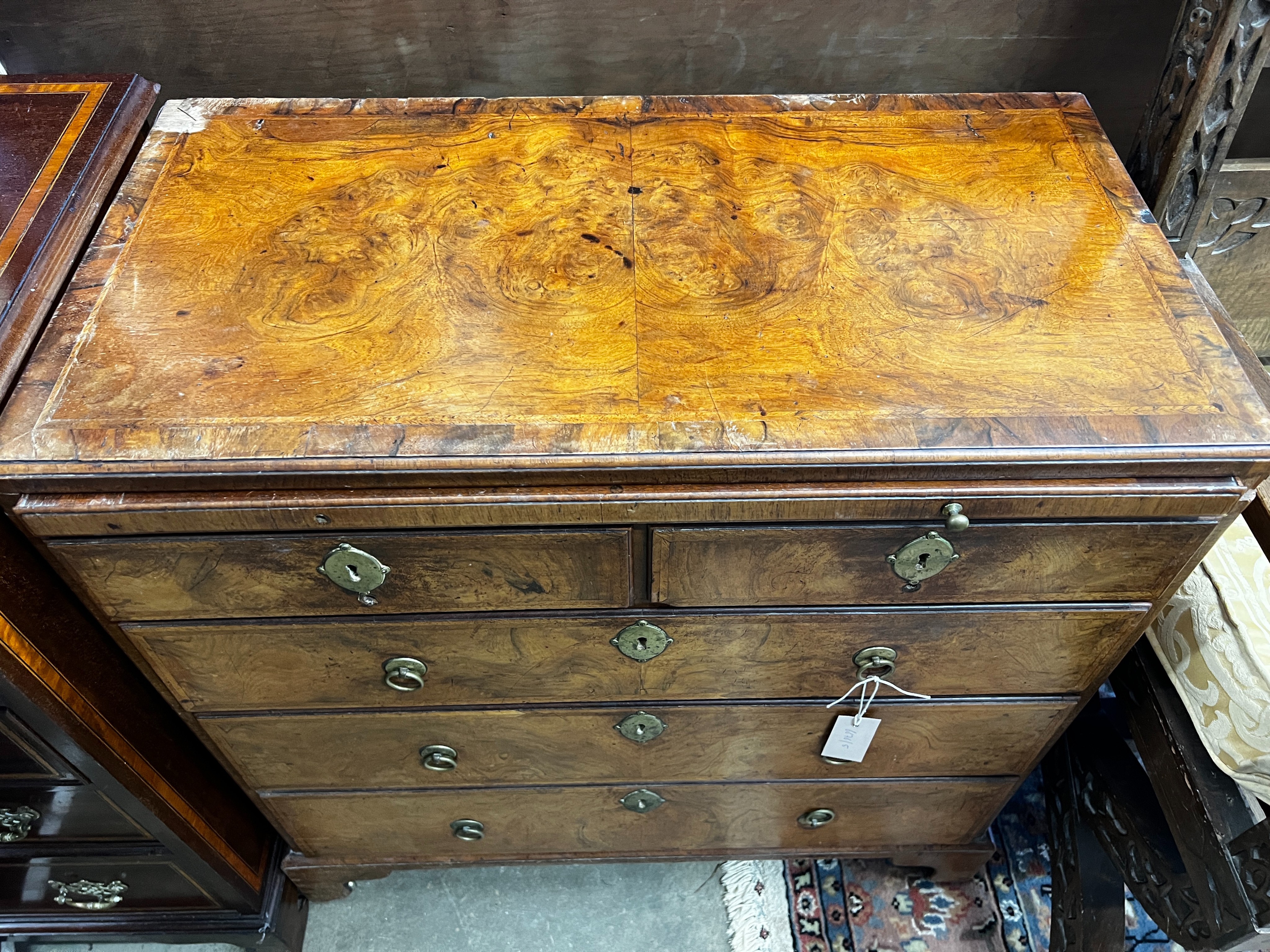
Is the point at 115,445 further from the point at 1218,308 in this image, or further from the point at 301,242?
the point at 1218,308

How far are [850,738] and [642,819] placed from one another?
341 millimetres

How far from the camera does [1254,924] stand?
0.91m

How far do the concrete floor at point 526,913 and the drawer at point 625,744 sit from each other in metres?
0.38

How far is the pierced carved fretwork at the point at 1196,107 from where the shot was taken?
910 mm

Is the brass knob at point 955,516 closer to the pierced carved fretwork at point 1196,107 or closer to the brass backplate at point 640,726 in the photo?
the brass backplate at point 640,726

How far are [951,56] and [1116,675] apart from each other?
83cm

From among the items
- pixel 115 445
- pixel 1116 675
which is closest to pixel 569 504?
pixel 115 445

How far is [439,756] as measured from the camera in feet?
3.45

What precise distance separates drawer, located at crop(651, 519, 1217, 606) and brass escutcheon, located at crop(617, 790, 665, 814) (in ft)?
1.31

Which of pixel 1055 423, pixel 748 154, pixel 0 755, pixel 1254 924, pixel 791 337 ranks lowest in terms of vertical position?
pixel 1254 924

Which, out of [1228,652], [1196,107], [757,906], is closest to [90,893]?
[757,906]

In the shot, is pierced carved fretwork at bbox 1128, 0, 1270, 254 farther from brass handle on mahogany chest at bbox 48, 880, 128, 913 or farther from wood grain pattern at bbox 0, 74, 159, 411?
brass handle on mahogany chest at bbox 48, 880, 128, 913

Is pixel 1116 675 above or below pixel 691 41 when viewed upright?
below

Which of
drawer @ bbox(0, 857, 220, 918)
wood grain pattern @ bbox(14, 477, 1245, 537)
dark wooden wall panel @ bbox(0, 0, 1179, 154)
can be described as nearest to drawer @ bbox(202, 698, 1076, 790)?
drawer @ bbox(0, 857, 220, 918)
